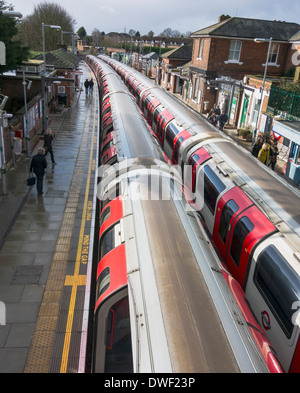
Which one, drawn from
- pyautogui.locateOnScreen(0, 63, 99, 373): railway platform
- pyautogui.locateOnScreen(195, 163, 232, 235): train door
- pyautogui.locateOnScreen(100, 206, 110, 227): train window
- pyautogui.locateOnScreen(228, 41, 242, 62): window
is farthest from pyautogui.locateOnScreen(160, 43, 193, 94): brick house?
pyautogui.locateOnScreen(100, 206, 110, 227): train window

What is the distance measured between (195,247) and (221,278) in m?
0.66

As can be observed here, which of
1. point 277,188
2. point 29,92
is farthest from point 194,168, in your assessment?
point 29,92

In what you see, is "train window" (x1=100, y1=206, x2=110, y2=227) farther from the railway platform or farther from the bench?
the bench

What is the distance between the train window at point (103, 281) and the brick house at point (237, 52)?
26.8 m

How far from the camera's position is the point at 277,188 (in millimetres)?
7504

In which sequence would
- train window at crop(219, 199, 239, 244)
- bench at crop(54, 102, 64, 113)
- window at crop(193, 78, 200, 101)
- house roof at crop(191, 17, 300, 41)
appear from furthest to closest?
window at crop(193, 78, 200, 101), house roof at crop(191, 17, 300, 41), bench at crop(54, 102, 64, 113), train window at crop(219, 199, 239, 244)

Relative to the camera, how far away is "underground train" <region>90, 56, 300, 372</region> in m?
5.33


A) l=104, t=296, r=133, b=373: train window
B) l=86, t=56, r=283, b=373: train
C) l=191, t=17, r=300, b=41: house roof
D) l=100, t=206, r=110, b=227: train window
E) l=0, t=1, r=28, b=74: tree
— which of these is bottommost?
l=104, t=296, r=133, b=373: train window

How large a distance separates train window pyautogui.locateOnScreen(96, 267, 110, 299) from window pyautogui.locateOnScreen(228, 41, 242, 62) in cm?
3047

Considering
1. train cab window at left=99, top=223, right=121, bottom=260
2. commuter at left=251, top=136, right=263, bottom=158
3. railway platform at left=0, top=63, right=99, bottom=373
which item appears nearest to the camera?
train cab window at left=99, top=223, right=121, bottom=260

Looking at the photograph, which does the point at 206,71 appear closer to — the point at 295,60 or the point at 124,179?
the point at 295,60

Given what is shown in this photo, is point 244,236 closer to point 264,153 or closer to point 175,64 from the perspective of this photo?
point 264,153

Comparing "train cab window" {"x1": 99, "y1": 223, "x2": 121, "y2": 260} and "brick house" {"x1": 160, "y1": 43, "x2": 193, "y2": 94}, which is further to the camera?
"brick house" {"x1": 160, "y1": 43, "x2": 193, "y2": 94}
